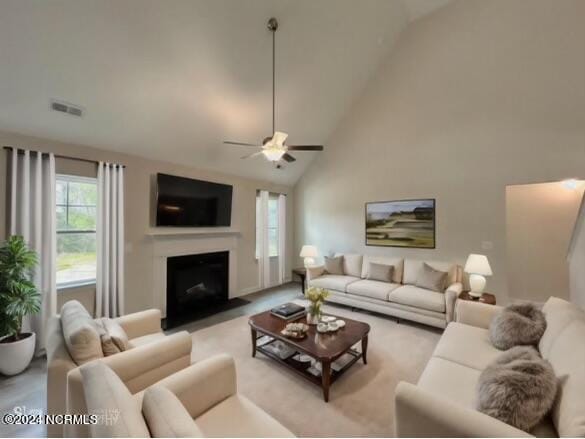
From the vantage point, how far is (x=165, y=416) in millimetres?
1021

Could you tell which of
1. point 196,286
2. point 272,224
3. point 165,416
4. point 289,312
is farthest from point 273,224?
point 165,416

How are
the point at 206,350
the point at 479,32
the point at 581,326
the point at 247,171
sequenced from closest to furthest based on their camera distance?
the point at 581,326 → the point at 206,350 → the point at 479,32 → the point at 247,171

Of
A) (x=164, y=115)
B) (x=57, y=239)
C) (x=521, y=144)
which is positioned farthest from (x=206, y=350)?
(x=521, y=144)

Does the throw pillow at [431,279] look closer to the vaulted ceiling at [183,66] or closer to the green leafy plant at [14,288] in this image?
the vaulted ceiling at [183,66]

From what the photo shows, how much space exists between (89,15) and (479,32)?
485 cm

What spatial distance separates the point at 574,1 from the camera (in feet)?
10.5

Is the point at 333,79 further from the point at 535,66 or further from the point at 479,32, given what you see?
the point at 535,66

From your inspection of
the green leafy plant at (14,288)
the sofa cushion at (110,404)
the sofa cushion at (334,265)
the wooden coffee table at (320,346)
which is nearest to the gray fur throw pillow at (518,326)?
the wooden coffee table at (320,346)

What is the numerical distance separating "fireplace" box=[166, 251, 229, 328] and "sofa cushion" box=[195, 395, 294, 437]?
2.71m

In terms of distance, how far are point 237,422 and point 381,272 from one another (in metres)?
3.65

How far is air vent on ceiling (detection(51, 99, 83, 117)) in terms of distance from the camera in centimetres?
280

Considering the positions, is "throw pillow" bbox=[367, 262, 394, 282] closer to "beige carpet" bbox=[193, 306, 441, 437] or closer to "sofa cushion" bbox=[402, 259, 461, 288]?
"sofa cushion" bbox=[402, 259, 461, 288]

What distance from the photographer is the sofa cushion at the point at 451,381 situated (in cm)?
161

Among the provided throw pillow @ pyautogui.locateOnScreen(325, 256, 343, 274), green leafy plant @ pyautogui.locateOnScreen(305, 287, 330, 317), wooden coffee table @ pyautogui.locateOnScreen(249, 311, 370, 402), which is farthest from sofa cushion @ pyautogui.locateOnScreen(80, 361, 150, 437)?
throw pillow @ pyautogui.locateOnScreen(325, 256, 343, 274)
